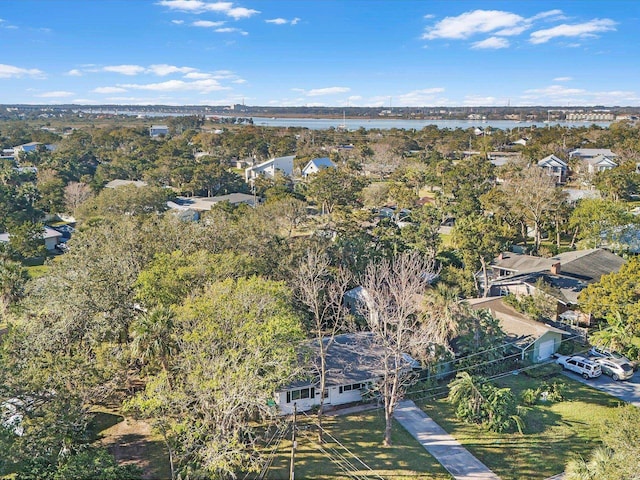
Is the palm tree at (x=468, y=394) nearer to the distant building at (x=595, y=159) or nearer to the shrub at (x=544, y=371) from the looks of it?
the shrub at (x=544, y=371)

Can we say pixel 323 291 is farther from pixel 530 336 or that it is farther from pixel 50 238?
pixel 50 238

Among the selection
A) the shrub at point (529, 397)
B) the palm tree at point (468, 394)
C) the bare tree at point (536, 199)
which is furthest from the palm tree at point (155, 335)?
the bare tree at point (536, 199)

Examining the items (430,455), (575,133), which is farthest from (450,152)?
(430,455)

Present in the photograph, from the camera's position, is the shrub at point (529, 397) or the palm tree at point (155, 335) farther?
the shrub at point (529, 397)

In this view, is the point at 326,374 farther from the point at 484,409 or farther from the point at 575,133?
the point at 575,133

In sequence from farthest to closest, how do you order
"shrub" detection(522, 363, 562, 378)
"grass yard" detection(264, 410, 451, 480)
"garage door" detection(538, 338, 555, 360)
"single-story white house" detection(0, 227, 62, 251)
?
"single-story white house" detection(0, 227, 62, 251) → "garage door" detection(538, 338, 555, 360) → "shrub" detection(522, 363, 562, 378) → "grass yard" detection(264, 410, 451, 480)

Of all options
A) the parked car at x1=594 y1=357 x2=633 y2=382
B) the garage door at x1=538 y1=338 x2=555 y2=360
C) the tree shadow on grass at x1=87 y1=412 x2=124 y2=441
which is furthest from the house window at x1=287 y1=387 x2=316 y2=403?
the parked car at x1=594 y1=357 x2=633 y2=382

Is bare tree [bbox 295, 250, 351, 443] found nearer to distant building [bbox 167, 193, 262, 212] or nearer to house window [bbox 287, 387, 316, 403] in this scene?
house window [bbox 287, 387, 316, 403]
